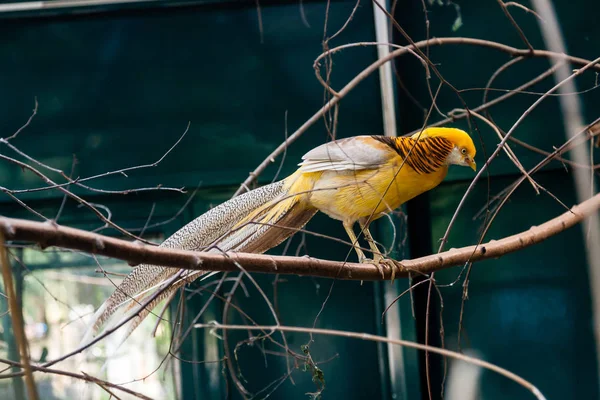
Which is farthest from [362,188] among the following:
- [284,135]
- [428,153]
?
[284,135]

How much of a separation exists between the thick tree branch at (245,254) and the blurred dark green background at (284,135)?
974 millimetres

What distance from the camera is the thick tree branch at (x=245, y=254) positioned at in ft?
3.63

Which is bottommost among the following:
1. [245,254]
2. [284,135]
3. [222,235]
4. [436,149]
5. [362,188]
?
[245,254]

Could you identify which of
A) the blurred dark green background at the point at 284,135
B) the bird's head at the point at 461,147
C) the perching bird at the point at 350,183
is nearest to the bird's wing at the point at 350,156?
the perching bird at the point at 350,183

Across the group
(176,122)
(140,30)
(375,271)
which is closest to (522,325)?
(375,271)

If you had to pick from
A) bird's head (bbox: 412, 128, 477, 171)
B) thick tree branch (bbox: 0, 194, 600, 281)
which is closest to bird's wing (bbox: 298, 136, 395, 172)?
bird's head (bbox: 412, 128, 477, 171)

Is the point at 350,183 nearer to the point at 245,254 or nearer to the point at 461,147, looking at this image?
the point at 461,147

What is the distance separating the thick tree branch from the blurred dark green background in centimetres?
97

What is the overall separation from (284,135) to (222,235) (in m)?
1.20

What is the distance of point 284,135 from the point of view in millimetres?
2982

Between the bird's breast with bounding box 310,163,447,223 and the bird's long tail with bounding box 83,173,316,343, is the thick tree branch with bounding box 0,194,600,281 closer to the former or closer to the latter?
the bird's long tail with bounding box 83,173,316,343

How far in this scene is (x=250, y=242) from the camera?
2.05m

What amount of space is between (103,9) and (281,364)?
197 cm

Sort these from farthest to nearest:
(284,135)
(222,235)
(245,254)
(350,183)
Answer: (284,135), (350,183), (222,235), (245,254)
